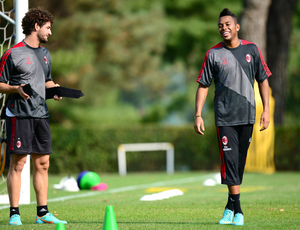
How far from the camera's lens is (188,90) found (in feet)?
109

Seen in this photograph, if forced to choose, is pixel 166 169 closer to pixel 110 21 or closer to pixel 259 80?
pixel 110 21

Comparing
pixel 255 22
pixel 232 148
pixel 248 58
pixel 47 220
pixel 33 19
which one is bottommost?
pixel 47 220

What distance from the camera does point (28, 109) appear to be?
210 inches

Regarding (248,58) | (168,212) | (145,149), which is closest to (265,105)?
(248,58)

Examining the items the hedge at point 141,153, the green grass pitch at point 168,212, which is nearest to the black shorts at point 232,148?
the green grass pitch at point 168,212

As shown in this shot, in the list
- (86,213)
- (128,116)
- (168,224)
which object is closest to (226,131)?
(168,224)

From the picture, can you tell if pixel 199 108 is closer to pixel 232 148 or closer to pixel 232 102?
pixel 232 102

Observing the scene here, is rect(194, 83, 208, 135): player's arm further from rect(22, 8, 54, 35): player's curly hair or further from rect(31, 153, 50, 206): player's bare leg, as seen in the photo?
rect(22, 8, 54, 35): player's curly hair

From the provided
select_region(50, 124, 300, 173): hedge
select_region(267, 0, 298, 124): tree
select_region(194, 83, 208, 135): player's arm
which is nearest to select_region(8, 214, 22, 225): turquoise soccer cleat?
select_region(194, 83, 208, 135): player's arm

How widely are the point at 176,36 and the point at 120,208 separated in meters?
23.1

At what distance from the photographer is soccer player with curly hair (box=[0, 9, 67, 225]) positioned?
526cm

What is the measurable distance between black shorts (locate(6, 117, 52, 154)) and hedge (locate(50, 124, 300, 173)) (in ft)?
39.3

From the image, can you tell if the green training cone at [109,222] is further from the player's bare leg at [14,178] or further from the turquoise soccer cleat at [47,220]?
the player's bare leg at [14,178]

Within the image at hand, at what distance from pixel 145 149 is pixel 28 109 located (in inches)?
507
